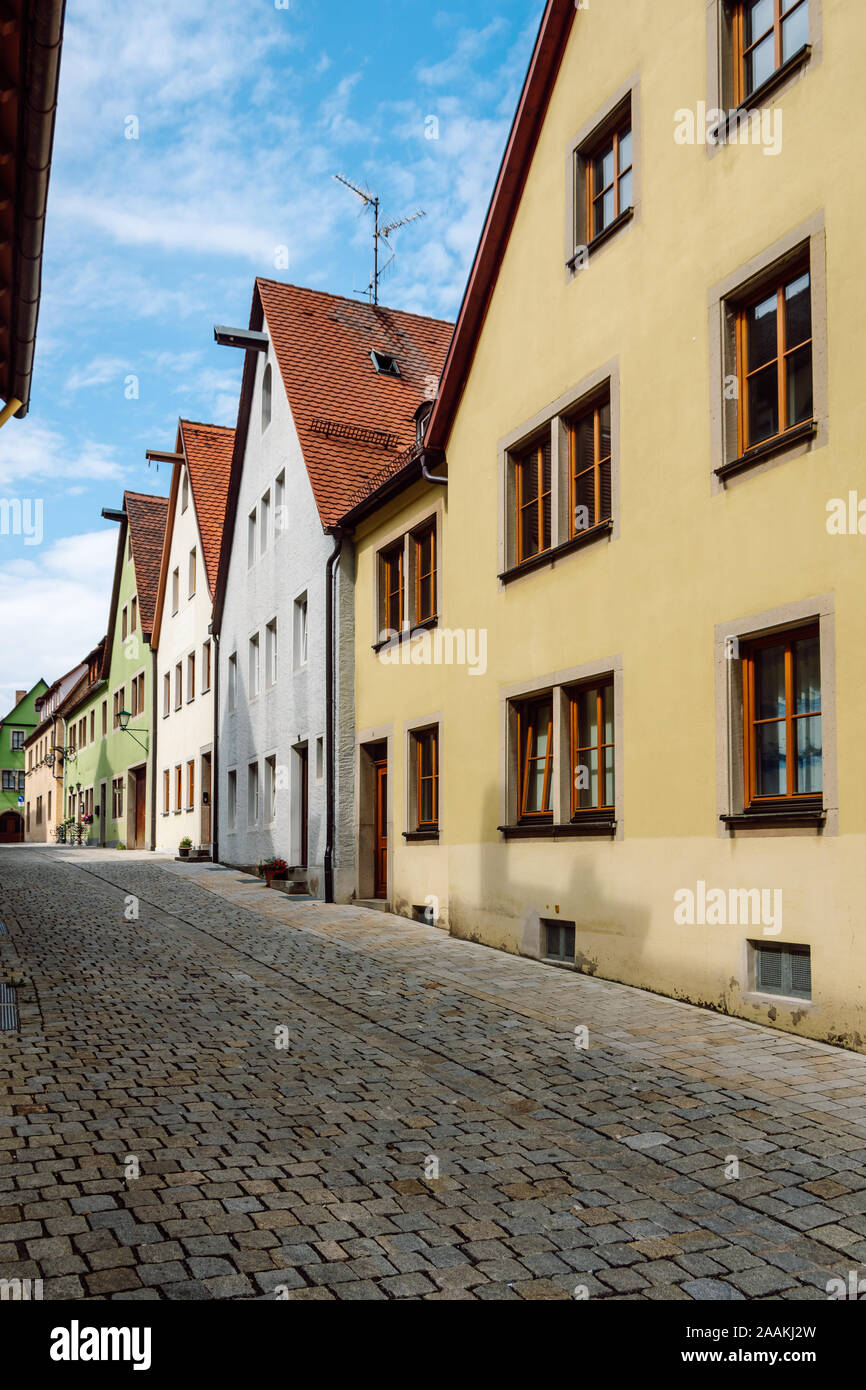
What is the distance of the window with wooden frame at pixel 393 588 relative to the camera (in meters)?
17.9

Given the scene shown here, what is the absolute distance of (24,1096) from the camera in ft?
A: 22.9

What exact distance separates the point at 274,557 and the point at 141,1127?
17654 mm

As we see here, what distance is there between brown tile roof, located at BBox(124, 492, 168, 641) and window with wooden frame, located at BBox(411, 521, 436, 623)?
21259 millimetres

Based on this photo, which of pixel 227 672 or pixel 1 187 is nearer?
pixel 1 187

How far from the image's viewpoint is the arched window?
24359 mm

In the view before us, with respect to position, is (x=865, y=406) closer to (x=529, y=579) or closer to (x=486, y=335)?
(x=529, y=579)

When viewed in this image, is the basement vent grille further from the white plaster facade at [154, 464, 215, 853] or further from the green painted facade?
the green painted facade

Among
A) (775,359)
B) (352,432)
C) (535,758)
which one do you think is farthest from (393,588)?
(775,359)

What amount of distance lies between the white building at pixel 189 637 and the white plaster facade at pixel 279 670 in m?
2.39

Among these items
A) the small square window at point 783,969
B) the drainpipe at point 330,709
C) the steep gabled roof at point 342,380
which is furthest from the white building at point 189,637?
the small square window at point 783,969

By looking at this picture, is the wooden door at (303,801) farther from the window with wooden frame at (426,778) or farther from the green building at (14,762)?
the green building at (14,762)

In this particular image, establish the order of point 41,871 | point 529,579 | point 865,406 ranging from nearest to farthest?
point 865,406
point 529,579
point 41,871

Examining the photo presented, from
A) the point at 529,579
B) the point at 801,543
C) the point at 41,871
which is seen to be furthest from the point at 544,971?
the point at 41,871
